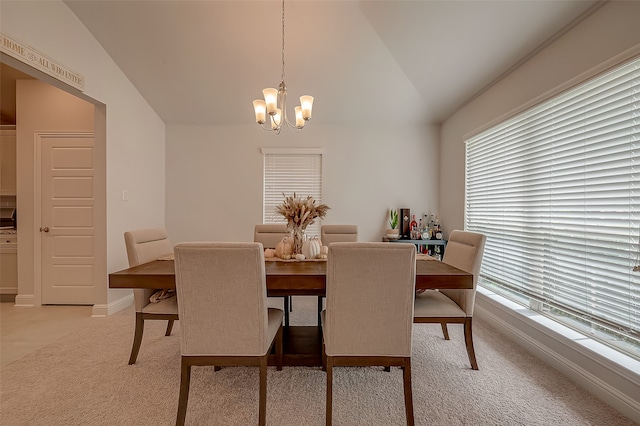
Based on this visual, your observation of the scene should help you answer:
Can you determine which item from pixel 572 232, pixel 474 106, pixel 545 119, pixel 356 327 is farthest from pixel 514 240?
pixel 356 327

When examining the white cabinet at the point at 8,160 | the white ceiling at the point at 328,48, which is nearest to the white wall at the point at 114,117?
the white ceiling at the point at 328,48

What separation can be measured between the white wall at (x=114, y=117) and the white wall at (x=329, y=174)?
0.33 metres

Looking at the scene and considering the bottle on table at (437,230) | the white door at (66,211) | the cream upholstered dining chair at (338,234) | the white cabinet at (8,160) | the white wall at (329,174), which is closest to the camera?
the cream upholstered dining chair at (338,234)

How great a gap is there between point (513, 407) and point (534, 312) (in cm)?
104

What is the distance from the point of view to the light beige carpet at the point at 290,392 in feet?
5.01

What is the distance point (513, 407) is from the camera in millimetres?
1604

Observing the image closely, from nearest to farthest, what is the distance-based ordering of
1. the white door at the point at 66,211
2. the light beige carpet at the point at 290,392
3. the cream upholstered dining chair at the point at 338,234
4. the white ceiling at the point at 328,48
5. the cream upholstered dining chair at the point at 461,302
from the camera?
1. the light beige carpet at the point at 290,392
2. the cream upholstered dining chair at the point at 461,302
3. the white ceiling at the point at 328,48
4. the cream upholstered dining chair at the point at 338,234
5. the white door at the point at 66,211

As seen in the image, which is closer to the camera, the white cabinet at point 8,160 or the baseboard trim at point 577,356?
the baseboard trim at point 577,356

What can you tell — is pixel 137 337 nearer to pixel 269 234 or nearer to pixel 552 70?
pixel 269 234

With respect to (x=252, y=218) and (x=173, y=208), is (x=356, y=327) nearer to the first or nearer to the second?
(x=252, y=218)

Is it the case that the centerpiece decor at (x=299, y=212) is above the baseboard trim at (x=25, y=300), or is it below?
above

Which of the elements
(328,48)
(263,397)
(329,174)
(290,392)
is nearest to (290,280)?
(263,397)

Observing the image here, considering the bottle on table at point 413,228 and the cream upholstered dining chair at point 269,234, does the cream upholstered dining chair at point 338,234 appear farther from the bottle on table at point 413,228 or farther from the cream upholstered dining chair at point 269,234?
the bottle on table at point 413,228

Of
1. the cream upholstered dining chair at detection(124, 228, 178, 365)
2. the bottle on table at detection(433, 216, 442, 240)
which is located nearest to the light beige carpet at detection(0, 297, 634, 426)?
the cream upholstered dining chair at detection(124, 228, 178, 365)
